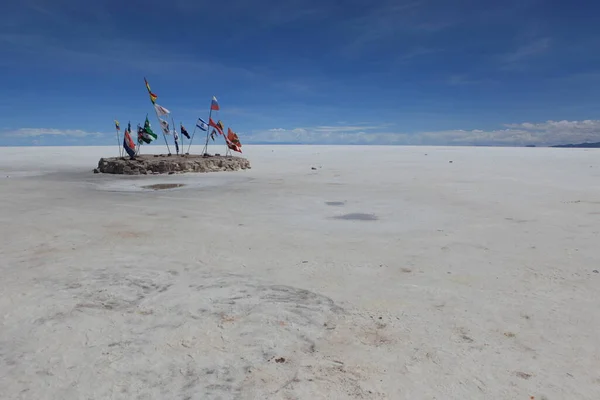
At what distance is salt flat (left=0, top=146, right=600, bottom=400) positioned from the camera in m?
3.33

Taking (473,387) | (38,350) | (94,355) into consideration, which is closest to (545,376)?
(473,387)

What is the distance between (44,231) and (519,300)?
324 inches

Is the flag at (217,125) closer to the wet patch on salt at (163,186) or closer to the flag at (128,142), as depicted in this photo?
the flag at (128,142)

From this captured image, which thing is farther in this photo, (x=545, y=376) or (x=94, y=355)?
(x=94, y=355)

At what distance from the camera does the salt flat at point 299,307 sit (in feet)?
10.9

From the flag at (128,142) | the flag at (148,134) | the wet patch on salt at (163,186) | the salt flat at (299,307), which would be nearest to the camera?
the salt flat at (299,307)

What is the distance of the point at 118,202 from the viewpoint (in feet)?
40.4

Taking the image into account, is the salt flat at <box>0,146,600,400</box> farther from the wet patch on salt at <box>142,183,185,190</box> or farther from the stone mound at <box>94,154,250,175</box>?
the stone mound at <box>94,154,250,175</box>

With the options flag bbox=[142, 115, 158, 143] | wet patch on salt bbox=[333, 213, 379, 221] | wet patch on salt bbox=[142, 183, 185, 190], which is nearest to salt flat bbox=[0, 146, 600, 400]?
wet patch on salt bbox=[333, 213, 379, 221]

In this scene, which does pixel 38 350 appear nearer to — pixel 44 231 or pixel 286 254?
pixel 286 254

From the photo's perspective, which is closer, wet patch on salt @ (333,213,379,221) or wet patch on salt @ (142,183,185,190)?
wet patch on salt @ (333,213,379,221)

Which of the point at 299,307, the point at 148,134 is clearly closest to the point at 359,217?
the point at 299,307

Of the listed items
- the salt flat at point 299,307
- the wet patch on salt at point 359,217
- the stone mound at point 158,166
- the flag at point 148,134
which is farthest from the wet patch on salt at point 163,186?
the flag at point 148,134

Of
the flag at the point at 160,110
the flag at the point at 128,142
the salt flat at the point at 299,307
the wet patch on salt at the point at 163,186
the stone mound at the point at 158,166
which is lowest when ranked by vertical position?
the salt flat at the point at 299,307
